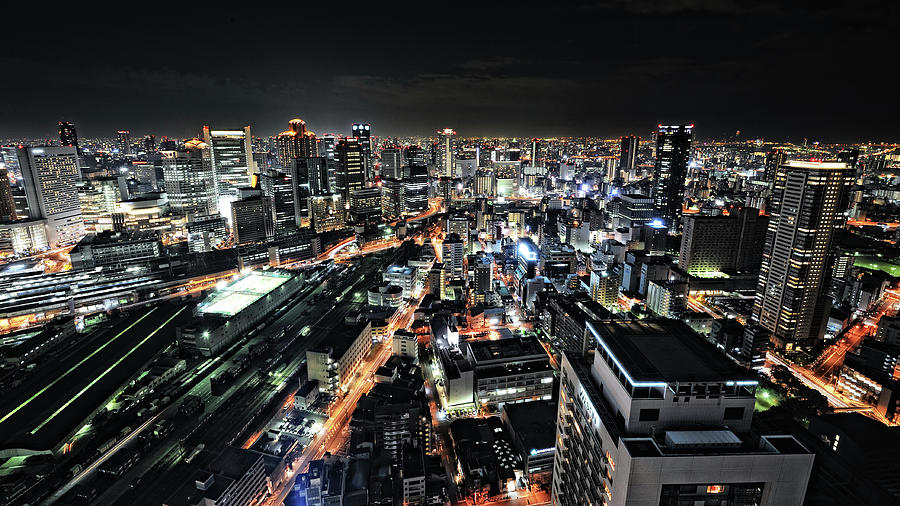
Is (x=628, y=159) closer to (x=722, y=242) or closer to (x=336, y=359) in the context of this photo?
(x=722, y=242)

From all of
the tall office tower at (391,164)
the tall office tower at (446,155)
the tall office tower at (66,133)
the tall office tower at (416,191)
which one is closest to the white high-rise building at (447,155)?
the tall office tower at (446,155)

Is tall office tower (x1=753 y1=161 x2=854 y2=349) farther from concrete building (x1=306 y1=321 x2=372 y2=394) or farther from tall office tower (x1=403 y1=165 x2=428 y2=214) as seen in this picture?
tall office tower (x1=403 y1=165 x2=428 y2=214)

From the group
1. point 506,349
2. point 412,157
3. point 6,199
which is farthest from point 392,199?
point 506,349

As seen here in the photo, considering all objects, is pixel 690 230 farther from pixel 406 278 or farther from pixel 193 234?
pixel 193 234

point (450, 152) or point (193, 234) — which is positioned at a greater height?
point (450, 152)

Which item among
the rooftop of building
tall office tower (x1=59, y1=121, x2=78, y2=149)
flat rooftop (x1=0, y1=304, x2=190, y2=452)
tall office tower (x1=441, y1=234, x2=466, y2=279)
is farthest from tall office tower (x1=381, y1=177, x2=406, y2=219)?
tall office tower (x1=59, y1=121, x2=78, y2=149)

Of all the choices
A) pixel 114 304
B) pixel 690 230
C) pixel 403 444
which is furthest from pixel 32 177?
pixel 690 230

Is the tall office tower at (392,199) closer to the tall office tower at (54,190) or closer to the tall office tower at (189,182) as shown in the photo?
the tall office tower at (189,182)
